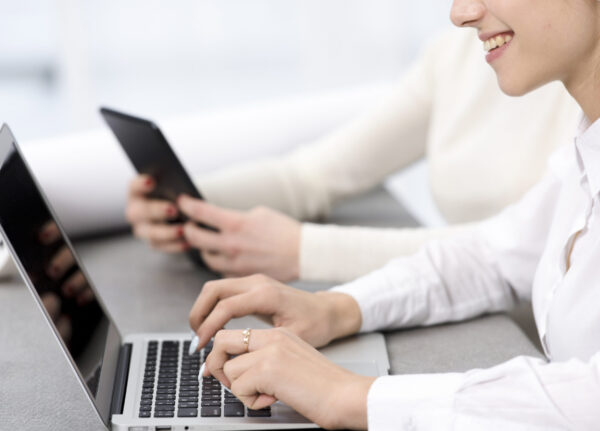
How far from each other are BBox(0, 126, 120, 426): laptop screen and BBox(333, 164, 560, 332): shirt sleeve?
33 centimetres

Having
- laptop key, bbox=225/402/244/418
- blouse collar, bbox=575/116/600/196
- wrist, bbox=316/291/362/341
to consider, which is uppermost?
blouse collar, bbox=575/116/600/196

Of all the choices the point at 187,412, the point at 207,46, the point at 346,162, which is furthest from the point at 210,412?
the point at 207,46

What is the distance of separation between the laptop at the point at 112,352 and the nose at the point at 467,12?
399 millimetres

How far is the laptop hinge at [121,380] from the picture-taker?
2.84ft

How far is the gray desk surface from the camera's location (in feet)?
2.99

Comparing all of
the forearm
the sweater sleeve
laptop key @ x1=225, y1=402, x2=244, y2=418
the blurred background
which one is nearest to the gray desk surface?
the forearm

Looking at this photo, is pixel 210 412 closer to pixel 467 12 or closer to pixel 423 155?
pixel 467 12

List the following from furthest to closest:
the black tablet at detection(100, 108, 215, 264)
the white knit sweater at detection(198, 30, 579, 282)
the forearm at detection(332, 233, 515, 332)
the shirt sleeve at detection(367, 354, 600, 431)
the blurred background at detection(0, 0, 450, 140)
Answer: the blurred background at detection(0, 0, 450, 140), the white knit sweater at detection(198, 30, 579, 282), the black tablet at detection(100, 108, 215, 264), the forearm at detection(332, 233, 515, 332), the shirt sleeve at detection(367, 354, 600, 431)

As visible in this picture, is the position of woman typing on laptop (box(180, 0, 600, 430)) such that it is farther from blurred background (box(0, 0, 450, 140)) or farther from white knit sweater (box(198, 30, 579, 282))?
blurred background (box(0, 0, 450, 140))

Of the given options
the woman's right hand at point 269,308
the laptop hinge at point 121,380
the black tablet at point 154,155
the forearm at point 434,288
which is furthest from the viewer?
the black tablet at point 154,155

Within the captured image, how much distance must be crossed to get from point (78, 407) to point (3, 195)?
24 centimetres

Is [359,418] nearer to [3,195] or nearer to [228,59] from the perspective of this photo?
[3,195]

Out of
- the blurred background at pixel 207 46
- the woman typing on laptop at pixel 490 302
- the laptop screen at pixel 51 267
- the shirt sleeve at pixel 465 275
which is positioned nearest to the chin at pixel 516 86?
the woman typing on laptop at pixel 490 302

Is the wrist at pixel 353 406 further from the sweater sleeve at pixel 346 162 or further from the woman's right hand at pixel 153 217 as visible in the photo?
the sweater sleeve at pixel 346 162
